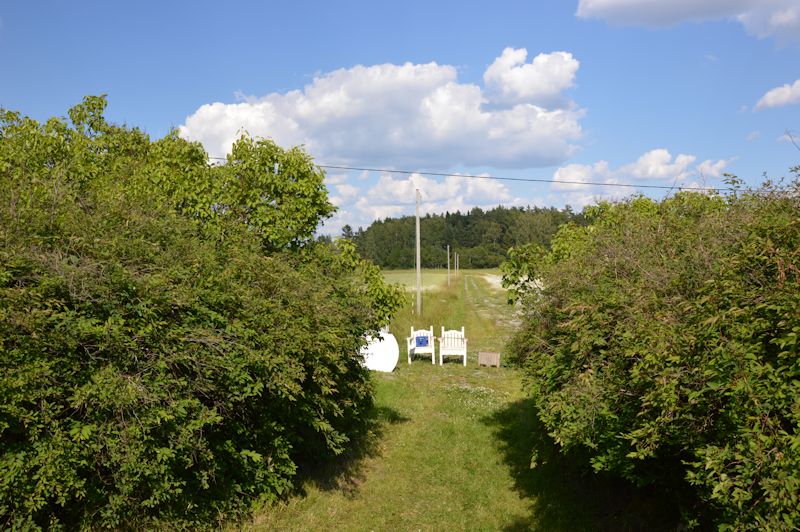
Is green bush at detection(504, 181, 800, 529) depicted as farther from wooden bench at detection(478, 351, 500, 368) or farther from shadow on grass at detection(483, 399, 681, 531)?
wooden bench at detection(478, 351, 500, 368)

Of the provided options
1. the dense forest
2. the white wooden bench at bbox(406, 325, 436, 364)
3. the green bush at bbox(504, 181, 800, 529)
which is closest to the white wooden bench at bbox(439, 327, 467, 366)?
the white wooden bench at bbox(406, 325, 436, 364)

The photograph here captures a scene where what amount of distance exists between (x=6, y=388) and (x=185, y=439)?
6.76 ft

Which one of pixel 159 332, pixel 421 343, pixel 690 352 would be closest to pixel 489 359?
pixel 421 343

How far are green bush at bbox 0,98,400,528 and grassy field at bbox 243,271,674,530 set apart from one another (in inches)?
42.3

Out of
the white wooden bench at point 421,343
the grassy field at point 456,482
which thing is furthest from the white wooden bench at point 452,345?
the grassy field at point 456,482

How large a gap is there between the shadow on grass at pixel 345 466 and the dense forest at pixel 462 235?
4051 inches

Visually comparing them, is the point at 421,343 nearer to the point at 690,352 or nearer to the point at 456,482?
the point at 456,482

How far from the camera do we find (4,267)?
6613mm

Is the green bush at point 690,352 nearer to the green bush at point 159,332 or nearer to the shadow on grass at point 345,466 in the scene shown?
the green bush at point 159,332

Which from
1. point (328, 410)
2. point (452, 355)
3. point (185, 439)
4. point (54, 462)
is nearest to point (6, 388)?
point (54, 462)

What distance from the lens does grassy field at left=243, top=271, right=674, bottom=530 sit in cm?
1002

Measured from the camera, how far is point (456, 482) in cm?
1252

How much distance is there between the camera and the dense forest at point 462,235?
416 feet

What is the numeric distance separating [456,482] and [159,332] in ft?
25.2
